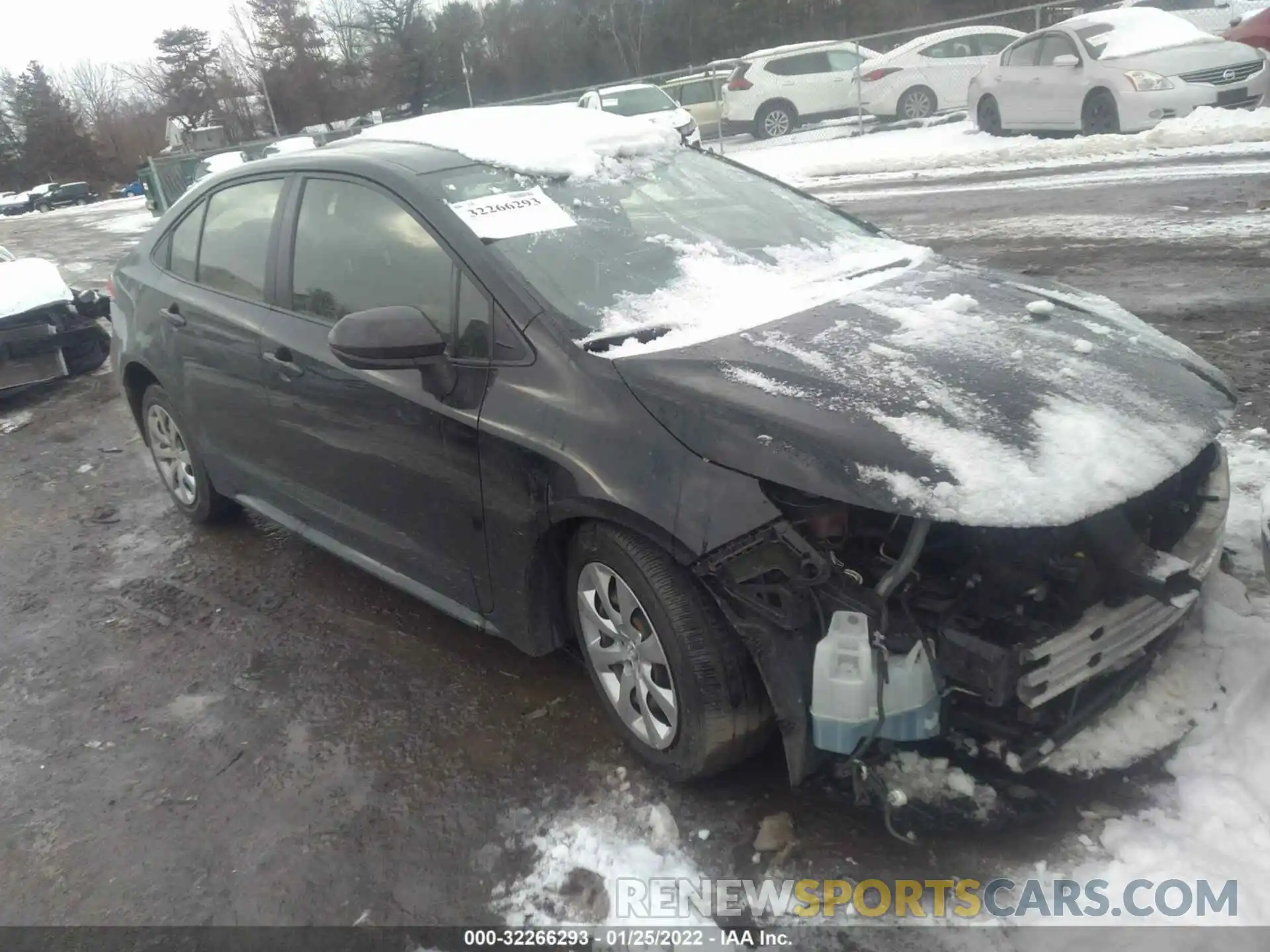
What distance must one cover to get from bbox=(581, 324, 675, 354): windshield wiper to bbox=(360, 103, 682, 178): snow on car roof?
879mm

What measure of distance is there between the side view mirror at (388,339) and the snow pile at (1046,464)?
4.45 ft

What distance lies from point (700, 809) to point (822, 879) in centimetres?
41

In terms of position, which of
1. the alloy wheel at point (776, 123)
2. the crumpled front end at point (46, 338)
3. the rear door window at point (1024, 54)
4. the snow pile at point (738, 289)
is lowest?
the alloy wheel at point (776, 123)

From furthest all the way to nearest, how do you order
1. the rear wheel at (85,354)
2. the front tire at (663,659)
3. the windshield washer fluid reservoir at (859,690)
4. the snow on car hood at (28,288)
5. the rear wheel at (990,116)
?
the rear wheel at (990,116) < the rear wheel at (85,354) < the snow on car hood at (28,288) < the front tire at (663,659) < the windshield washer fluid reservoir at (859,690)

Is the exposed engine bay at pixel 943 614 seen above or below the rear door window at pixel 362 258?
below

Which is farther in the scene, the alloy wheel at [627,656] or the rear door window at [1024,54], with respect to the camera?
the rear door window at [1024,54]

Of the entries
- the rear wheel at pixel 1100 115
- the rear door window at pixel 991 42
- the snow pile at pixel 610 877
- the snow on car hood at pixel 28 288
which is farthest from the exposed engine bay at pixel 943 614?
the rear door window at pixel 991 42

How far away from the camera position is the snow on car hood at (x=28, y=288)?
27.1 feet

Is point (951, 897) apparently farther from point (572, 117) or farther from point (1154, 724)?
point (572, 117)

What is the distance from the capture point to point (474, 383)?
9.89ft

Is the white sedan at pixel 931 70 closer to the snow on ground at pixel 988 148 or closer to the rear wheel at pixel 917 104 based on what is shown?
the rear wheel at pixel 917 104

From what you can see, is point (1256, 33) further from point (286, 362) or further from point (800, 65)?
point (800, 65)

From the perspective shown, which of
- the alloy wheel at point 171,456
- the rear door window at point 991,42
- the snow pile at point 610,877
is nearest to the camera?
the snow pile at point 610,877

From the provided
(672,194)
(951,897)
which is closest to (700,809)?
(951,897)
